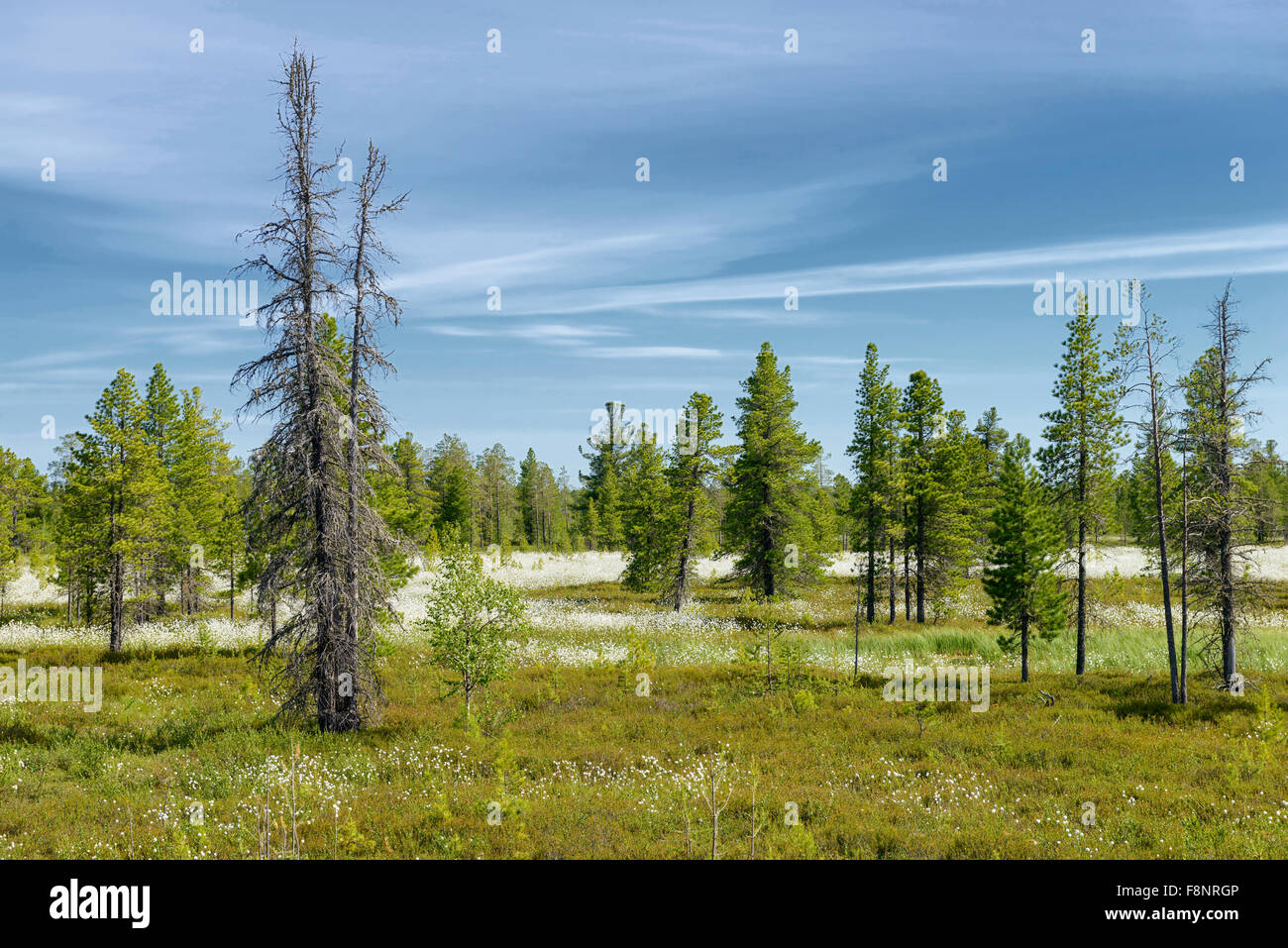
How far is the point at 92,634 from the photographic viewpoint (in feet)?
105

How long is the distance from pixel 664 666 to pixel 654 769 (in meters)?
11.6

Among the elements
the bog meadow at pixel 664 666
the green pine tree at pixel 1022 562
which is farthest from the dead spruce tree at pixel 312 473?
the green pine tree at pixel 1022 562

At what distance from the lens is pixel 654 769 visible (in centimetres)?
1486

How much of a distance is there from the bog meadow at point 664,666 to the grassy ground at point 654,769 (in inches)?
4.0

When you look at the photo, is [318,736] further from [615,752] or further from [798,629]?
[798,629]

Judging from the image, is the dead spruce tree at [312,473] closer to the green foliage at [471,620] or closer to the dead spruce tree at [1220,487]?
the green foliage at [471,620]

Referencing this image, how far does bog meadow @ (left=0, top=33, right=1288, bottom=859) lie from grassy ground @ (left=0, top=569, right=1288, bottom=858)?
102 millimetres

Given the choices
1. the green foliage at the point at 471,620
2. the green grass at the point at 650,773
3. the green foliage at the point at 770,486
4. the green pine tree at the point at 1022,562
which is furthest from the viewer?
the green foliage at the point at 770,486

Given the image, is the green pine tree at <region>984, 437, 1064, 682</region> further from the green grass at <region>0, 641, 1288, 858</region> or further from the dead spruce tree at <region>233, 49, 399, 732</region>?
the dead spruce tree at <region>233, 49, 399, 732</region>

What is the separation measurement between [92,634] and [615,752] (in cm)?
2979

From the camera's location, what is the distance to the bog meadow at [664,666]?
37.6 ft

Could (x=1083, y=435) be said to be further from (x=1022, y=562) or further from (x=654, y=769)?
(x=654, y=769)

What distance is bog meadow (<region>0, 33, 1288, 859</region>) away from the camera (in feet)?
37.6
